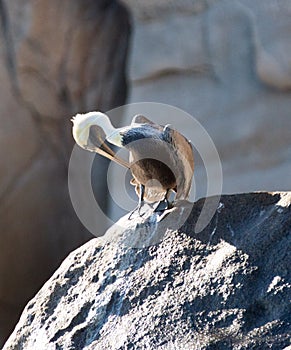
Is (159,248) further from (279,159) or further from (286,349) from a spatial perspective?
(279,159)

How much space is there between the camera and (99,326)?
1.98m

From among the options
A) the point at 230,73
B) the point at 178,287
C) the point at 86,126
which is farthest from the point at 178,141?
the point at 230,73

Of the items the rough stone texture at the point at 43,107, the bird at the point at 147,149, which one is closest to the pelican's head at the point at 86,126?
the bird at the point at 147,149

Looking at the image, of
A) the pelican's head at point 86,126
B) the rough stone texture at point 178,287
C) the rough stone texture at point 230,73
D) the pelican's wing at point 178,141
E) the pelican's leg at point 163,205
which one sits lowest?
the rough stone texture at point 178,287

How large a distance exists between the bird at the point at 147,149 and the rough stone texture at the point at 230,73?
5.12 ft

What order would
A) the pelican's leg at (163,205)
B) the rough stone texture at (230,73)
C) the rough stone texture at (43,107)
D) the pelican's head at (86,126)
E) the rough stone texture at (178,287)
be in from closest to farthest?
the rough stone texture at (178,287) < the pelican's head at (86,126) < the pelican's leg at (163,205) < the rough stone texture at (230,73) < the rough stone texture at (43,107)

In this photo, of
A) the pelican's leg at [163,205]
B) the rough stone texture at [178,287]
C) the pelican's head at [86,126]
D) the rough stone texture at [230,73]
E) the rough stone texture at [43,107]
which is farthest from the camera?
the rough stone texture at [43,107]

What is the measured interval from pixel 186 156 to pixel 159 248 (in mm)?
261

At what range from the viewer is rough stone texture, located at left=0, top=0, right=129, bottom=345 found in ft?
13.5

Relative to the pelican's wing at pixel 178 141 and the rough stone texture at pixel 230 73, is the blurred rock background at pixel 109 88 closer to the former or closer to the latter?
the rough stone texture at pixel 230 73

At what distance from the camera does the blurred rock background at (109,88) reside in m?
3.77

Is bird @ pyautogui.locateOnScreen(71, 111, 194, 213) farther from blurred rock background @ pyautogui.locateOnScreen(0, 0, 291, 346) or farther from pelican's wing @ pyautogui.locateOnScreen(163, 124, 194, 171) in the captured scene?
blurred rock background @ pyautogui.locateOnScreen(0, 0, 291, 346)

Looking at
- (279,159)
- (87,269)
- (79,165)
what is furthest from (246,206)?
(79,165)

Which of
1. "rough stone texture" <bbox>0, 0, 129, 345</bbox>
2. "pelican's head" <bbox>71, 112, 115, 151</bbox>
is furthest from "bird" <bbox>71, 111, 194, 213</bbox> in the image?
"rough stone texture" <bbox>0, 0, 129, 345</bbox>
